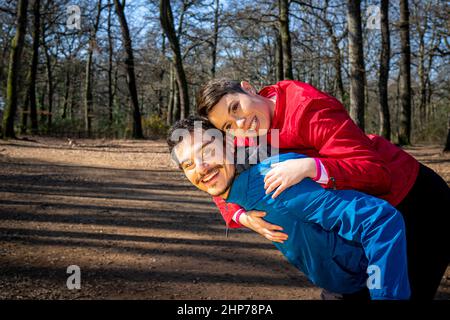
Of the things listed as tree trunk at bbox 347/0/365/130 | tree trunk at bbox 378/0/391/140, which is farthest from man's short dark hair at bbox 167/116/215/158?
tree trunk at bbox 378/0/391/140

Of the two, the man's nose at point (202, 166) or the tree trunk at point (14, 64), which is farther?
the tree trunk at point (14, 64)

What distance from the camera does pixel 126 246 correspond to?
14.4 ft

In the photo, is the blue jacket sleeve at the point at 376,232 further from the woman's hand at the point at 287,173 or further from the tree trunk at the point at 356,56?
the tree trunk at the point at 356,56

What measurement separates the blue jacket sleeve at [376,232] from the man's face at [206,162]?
0.35 m

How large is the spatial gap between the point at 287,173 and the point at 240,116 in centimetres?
46

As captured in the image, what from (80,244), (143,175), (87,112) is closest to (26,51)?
(87,112)

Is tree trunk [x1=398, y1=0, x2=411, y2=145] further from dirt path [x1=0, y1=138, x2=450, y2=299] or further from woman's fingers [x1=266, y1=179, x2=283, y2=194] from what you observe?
woman's fingers [x1=266, y1=179, x2=283, y2=194]

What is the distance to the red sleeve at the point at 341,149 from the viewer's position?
141cm

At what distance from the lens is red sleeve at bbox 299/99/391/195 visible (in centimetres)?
141

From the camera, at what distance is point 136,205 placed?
241 inches

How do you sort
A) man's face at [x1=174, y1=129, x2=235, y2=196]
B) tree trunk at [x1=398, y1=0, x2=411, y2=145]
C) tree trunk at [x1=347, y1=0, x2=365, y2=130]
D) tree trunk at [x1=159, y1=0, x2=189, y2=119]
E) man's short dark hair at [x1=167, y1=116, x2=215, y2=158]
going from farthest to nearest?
tree trunk at [x1=398, y1=0, x2=411, y2=145]
tree trunk at [x1=159, y1=0, x2=189, y2=119]
tree trunk at [x1=347, y1=0, x2=365, y2=130]
man's short dark hair at [x1=167, y1=116, x2=215, y2=158]
man's face at [x1=174, y1=129, x2=235, y2=196]

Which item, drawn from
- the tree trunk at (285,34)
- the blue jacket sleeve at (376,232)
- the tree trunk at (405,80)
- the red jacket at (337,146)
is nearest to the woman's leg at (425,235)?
the red jacket at (337,146)

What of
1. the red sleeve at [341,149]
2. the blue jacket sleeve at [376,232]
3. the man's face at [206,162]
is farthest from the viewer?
the man's face at [206,162]

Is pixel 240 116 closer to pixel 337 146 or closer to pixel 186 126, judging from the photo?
pixel 186 126
